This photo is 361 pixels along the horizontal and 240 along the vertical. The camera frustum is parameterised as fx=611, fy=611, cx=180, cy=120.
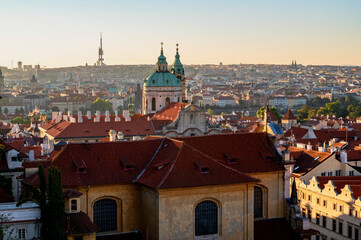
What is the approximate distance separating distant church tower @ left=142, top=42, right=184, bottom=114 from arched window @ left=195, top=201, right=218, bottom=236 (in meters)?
59.5

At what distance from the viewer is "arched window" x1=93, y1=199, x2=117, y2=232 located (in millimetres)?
29750

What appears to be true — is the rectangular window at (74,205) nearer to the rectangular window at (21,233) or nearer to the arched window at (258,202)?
the rectangular window at (21,233)

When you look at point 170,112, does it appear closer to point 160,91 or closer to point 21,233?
point 160,91

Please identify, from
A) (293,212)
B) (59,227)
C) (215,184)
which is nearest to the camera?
(59,227)

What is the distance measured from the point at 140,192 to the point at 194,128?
4045 centimetres

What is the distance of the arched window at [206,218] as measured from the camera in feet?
96.3

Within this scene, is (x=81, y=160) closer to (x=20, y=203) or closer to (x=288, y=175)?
(x=20, y=203)

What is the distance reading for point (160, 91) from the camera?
88.7 metres

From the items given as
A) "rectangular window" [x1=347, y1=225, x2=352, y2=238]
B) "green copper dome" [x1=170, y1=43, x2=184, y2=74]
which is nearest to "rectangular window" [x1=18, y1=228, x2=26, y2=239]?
"rectangular window" [x1=347, y1=225, x2=352, y2=238]

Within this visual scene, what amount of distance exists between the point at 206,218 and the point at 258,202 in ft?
15.2

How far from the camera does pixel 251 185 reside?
98.4ft

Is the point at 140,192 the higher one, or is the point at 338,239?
the point at 140,192

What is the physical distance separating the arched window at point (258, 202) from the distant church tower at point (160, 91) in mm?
56266

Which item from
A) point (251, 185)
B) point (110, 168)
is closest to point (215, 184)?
point (251, 185)
